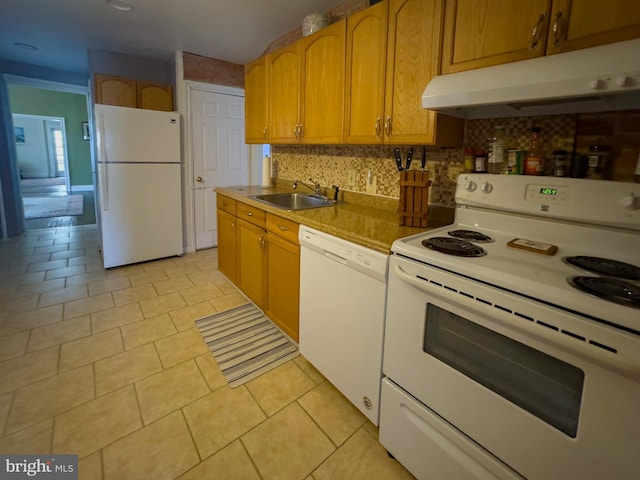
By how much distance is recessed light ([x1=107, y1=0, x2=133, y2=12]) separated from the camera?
2576 millimetres

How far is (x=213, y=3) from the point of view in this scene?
8.41 ft

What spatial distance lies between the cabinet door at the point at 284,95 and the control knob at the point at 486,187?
4.75 ft

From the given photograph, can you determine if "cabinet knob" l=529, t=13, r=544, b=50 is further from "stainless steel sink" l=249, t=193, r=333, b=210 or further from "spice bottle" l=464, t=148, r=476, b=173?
"stainless steel sink" l=249, t=193, r=333, b=210

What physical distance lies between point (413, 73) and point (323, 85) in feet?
2.41

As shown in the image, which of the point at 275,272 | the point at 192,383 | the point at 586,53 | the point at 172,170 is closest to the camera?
the point at 586,53

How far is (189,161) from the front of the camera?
13.1 feet

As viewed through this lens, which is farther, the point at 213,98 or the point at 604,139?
the point at 213,98

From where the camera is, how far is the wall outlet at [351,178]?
2.42 meters

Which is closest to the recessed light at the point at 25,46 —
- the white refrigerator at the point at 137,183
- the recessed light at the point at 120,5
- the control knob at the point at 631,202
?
the white refrigerator at the point at 137,183

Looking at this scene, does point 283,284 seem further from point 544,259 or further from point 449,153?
point 544,259

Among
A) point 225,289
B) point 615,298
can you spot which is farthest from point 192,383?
point 615,298

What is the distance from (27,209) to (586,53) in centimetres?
881

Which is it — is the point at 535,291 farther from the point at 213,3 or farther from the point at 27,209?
the point at 27,209

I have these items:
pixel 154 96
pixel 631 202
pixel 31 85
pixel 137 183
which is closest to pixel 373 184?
pixel 631 202
